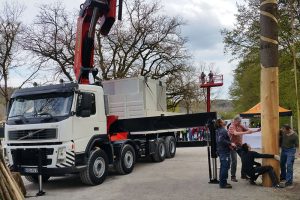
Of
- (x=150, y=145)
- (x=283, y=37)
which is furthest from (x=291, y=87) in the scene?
(x=150, y=145)

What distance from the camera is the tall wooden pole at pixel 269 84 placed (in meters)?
10.5

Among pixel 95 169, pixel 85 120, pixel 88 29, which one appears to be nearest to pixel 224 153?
pixel 95 169

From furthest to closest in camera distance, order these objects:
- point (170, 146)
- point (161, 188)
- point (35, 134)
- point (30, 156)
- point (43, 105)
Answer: point (170, 146) < point (43, 105) < point (30, 156) < point (35, 134) < point (161, 188)

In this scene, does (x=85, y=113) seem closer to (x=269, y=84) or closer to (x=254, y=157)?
(x=254, y=157)

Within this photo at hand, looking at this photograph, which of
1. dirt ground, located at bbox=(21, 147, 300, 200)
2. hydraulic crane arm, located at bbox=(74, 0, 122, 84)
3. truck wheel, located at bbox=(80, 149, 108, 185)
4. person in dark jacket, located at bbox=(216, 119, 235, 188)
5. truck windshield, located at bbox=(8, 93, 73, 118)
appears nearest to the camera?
dirt ground, located at bbox=(21, 147, 300, 200)

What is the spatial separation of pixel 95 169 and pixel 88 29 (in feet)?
14.4

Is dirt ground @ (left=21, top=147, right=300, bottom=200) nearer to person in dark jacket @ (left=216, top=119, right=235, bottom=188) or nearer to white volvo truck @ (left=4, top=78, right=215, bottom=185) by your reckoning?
person in dark jacket @ (left=216, top=119, right=235, bottom=188)

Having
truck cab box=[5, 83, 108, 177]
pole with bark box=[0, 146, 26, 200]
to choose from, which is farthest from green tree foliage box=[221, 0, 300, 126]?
pole with bark box=[0, 146, 26, 200]

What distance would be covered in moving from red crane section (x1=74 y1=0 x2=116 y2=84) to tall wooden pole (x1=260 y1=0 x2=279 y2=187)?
15.8ft

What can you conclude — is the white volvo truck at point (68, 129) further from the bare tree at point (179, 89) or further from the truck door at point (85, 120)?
the bare tree at point (179, 89)

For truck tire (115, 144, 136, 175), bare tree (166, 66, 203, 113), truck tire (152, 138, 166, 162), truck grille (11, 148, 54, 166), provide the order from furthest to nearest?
bare tree (166, 66, 203, 113) < truck tire (152, 138, 166, 162) < truck tire (115, 144, 136, 175) < truck grille (11, 148, 54, 166)

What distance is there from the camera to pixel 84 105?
446 inches

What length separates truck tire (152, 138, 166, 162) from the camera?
1641 cm

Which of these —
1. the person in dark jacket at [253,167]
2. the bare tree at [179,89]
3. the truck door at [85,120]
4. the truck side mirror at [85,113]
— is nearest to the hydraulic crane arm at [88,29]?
the truck door at [85,120]
